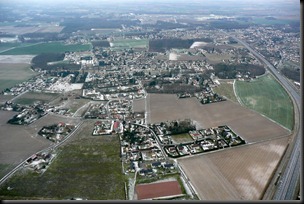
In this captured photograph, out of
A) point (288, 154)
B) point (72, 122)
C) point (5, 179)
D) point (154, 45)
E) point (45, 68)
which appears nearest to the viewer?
point (5, 179)

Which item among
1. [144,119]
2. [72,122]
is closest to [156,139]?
[144,119]

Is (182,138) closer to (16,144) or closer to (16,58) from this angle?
(16,144)

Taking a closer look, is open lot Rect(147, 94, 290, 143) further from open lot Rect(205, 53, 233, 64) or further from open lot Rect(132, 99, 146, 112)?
open lot Rect(205, 53, 233, 64)

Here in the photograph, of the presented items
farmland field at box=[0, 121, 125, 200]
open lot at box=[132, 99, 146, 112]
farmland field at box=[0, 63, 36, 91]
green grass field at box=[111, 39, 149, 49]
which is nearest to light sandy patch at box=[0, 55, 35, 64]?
farmland field at box=[0, 63, 36, 91]

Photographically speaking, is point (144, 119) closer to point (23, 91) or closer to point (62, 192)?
point (62, 192)

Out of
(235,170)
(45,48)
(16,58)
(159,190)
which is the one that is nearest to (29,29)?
(45,48)

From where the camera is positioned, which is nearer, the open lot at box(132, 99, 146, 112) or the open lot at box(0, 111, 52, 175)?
the open lot at box(0, 111, 52, 175)

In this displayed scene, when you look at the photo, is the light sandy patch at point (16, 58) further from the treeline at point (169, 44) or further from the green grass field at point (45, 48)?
the treeline at point (169, 44)
